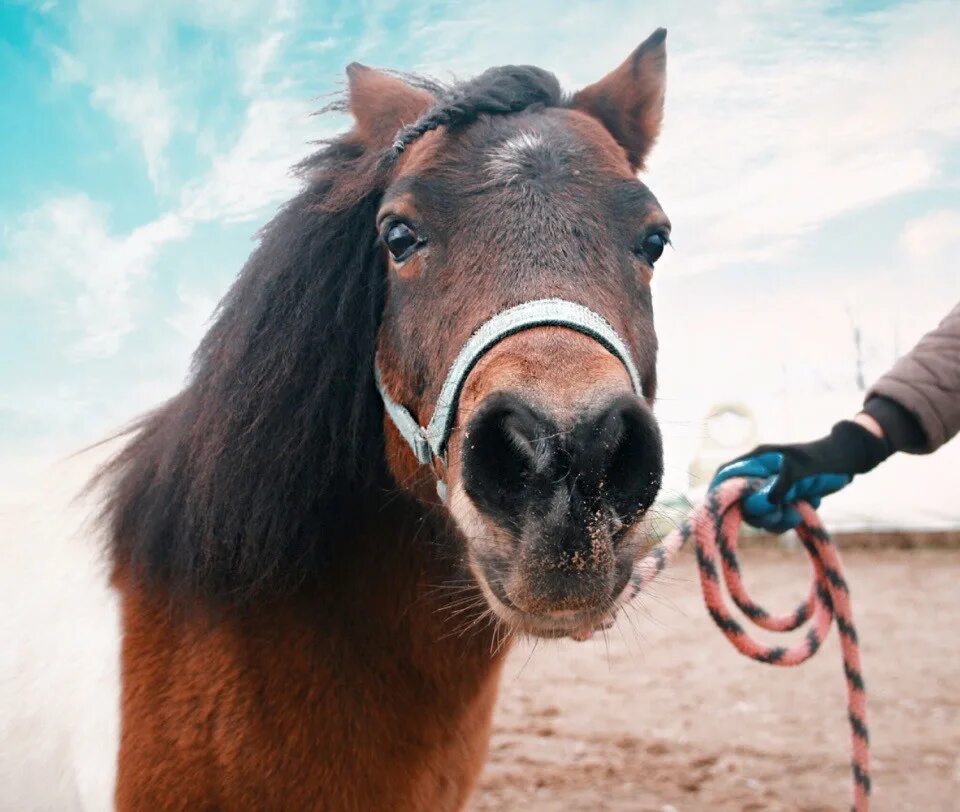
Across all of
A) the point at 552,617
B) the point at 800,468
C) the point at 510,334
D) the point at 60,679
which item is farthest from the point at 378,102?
the point at 60,679

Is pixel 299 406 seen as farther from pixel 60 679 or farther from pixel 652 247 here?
pixel 60 679

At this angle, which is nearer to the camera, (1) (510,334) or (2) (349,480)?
(1) (510,334)

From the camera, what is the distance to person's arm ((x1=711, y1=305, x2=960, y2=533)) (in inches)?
110

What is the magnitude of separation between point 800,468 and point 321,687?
177 centimetres

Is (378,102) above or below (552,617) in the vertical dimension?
above

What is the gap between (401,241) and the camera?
7.36 ft

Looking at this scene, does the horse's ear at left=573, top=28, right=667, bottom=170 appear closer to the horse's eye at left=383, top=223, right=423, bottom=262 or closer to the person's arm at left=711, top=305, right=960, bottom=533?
the horse's eye at left=383, top=223, right=423, bottom=262

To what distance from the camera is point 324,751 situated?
2.31 m

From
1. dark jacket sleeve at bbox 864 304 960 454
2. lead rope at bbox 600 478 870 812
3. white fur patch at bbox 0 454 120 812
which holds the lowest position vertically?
lead rope at bbox 600 478 870 812

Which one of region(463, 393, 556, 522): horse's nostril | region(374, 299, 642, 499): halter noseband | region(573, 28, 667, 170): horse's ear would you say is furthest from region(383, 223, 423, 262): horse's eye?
region(573, 28, 667, 170): horse's ear

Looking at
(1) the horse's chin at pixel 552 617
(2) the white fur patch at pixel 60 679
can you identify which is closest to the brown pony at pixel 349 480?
(2) the white fur patch at pixel 60 679

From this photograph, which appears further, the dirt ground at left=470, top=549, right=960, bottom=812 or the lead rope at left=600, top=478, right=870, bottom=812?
the dirt ground at left=470, top=549, right=960, bottom=812

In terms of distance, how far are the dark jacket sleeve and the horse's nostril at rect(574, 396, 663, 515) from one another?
1.65m

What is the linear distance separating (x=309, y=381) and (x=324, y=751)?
1.10m
